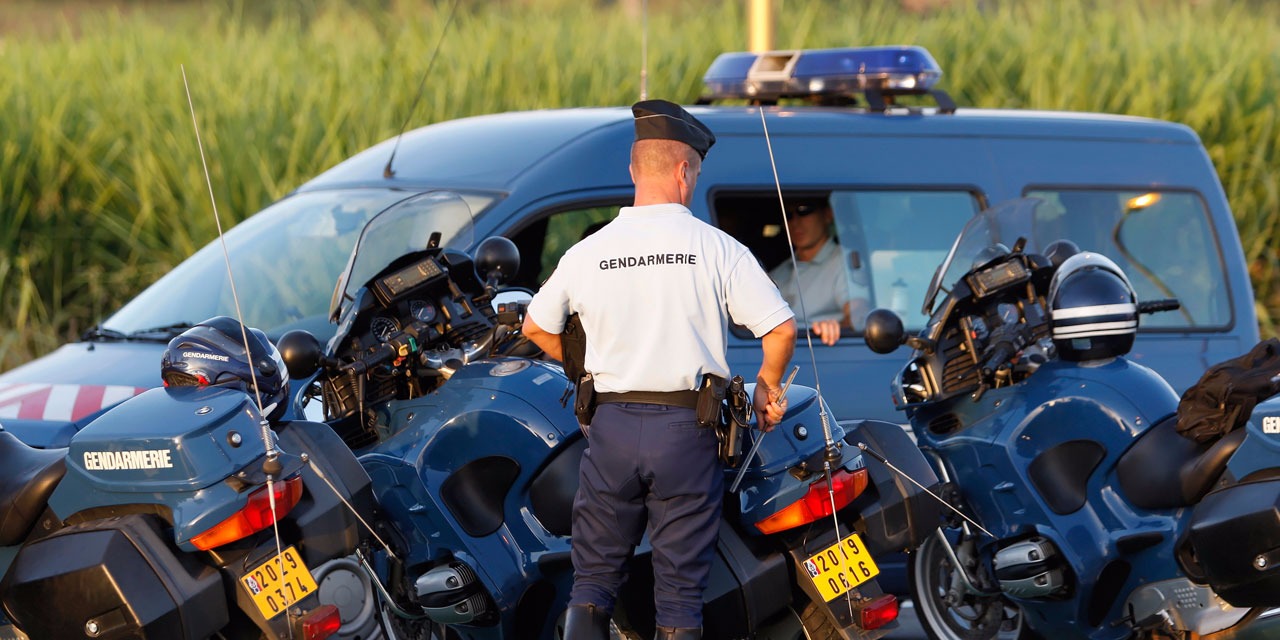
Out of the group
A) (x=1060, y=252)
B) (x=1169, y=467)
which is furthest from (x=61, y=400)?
(x=1169, y=467)

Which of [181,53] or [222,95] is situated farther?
[181,53]

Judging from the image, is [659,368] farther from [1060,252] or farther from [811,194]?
[811,194]

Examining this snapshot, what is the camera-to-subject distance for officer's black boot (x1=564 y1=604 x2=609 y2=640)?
4.09 m

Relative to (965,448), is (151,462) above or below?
above

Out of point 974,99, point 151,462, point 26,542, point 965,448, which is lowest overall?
point 974,99

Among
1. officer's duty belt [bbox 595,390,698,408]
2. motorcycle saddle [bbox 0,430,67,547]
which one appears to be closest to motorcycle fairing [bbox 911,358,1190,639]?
officer's duty belt [bbox 595,390,698,408]

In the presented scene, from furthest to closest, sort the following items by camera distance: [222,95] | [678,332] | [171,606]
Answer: [222,95]
[678,332]
[171,606]

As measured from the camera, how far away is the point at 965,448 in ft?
17.6

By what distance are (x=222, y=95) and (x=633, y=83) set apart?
2.57 metres

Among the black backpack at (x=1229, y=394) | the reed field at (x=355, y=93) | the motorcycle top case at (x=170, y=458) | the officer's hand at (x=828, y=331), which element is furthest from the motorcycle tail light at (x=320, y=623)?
the reed field at (x=355, y=93)

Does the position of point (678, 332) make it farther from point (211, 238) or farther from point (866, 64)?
point (211, 238)

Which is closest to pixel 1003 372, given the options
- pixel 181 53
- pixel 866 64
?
pixel 866 64

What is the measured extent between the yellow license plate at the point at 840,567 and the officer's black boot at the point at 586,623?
53cm

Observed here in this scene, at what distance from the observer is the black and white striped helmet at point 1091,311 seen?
17.1 ft
